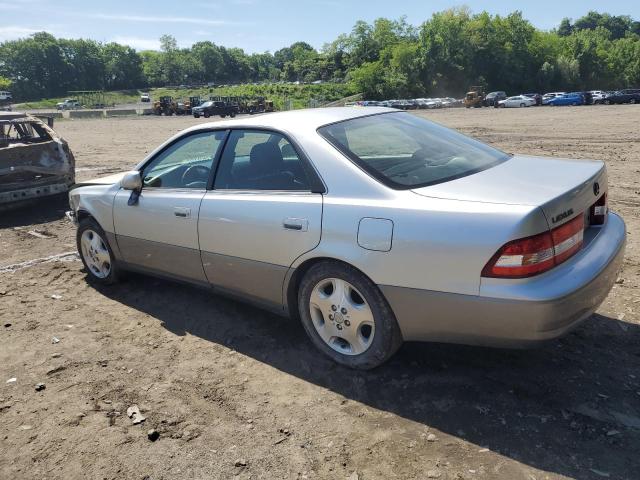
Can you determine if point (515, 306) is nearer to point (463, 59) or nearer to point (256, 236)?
point (256, 236)

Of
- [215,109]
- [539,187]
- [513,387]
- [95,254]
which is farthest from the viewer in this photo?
[215,109]

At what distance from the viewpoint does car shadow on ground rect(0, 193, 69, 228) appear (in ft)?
26.5

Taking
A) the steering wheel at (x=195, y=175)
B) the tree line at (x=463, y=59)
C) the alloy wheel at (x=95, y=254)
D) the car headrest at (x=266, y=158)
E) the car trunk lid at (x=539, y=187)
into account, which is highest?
the tree line at (x=463, y=59)

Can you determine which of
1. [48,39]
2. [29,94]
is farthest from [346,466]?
[48,39]

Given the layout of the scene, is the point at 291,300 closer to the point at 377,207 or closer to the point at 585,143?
the point at 377,207

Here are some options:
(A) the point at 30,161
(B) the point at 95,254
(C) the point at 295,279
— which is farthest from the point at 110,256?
(A) the point at 30,161

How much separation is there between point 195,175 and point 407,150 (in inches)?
65.5

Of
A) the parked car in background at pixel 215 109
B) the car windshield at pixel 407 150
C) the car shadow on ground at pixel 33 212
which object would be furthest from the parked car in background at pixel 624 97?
the car windshield at pixel 407 150

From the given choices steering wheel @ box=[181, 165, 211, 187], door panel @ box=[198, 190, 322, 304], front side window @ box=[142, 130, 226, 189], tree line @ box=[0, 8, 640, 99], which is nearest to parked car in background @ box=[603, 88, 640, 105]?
tree line @ box=[0, 8, 640, 99]

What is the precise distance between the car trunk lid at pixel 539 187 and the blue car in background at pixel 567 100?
54.5 meters

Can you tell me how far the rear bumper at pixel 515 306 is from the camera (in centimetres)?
258

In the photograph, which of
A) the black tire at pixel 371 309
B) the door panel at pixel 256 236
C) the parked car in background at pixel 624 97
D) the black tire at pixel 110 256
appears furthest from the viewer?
the parked car in background at pixel 624 97

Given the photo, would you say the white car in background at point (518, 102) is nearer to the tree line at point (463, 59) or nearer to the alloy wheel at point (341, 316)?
the tree line at point (463, 59)

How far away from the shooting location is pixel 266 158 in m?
3.78
